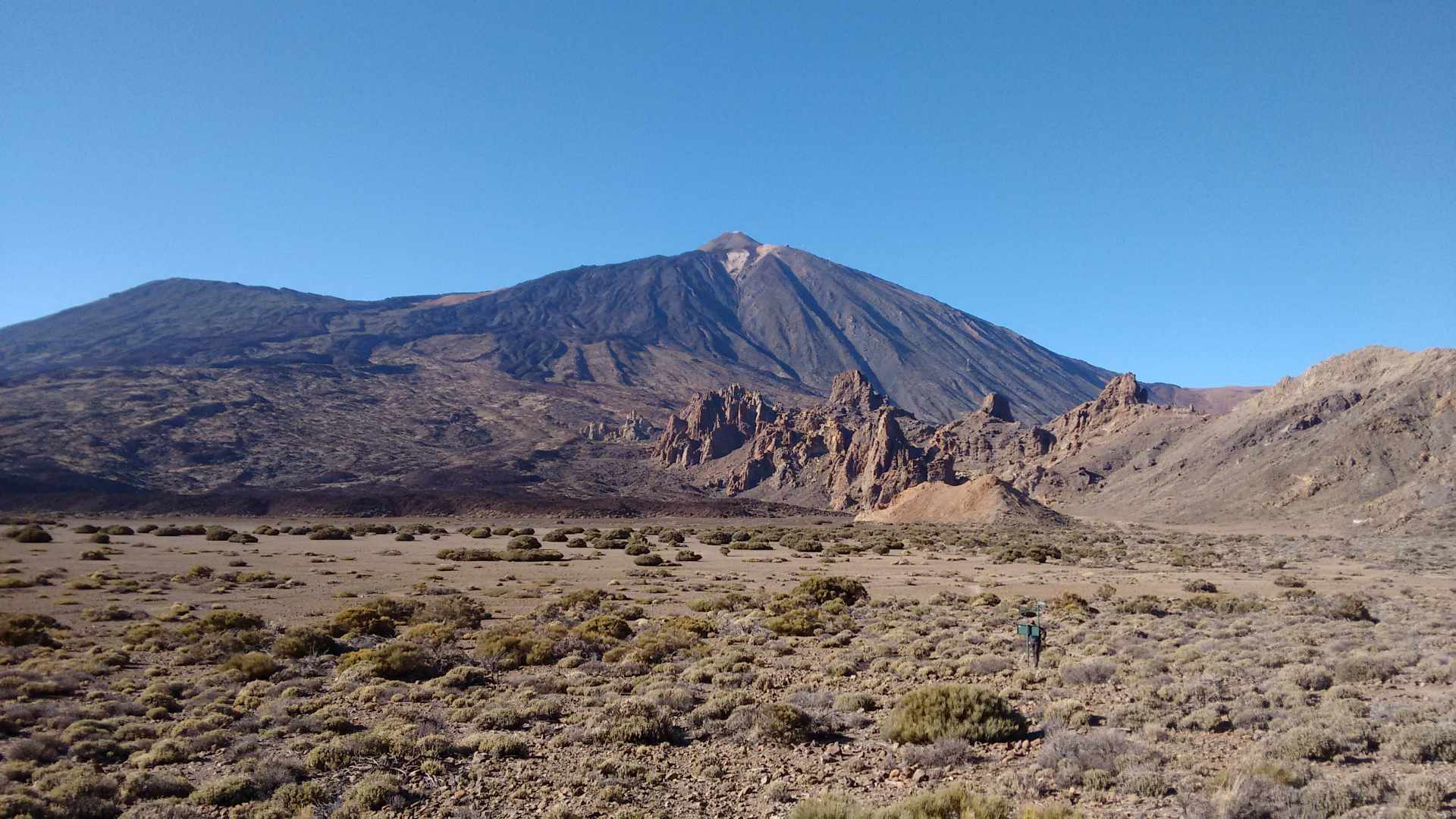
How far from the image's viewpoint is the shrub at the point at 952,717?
862cm

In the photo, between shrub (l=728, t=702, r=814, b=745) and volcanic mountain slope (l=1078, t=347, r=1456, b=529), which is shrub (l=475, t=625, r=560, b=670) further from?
volcanic mountain slope (l=1078, t=347, r=1456, b=529)

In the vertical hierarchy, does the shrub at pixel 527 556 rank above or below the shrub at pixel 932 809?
below

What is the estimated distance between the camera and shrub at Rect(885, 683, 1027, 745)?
8.62 meters

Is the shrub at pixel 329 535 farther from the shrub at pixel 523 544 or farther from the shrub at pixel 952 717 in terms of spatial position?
the shrub at pixel 952 717

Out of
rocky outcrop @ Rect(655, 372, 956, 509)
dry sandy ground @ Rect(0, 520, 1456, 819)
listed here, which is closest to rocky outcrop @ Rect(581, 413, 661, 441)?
rocky outcrop @ Rect(655, 372, 956, 509)

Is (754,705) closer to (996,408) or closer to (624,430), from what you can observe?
Result: (996,408)

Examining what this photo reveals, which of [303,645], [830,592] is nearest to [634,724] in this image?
[303,645]

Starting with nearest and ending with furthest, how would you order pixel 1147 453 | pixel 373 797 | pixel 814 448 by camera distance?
pixel 373 797 → pixel 1147 453 → pixel 814 448

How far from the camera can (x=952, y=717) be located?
8.84 m

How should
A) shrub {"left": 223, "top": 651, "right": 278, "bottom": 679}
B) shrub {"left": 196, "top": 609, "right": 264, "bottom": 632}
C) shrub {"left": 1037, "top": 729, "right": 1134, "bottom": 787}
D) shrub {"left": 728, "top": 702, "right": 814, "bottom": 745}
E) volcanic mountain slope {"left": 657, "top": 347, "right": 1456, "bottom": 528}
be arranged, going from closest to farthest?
1. shrub {"left": 1037, "top": 729, "right": 1134, "bottom": 787}
2. shrub {"left": 728, "top": 702, "right": 814, "bottom": 745}
3. shrub {"left": 223, "top": 651, "right": 278, "bottom": 679}
4. shrub {"left": 196, "top": 609, "right": 264, "bottom": 632}
5. volcanic mountain slope {"left": 657, "top": 347, "right": 1456, "bottom": 528}

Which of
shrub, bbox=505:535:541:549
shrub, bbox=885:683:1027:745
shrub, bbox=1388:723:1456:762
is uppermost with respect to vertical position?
shrub, bbox=1388:723:1456:762

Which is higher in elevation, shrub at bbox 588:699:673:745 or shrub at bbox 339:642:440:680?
shrub at bbox 588:699:673:745

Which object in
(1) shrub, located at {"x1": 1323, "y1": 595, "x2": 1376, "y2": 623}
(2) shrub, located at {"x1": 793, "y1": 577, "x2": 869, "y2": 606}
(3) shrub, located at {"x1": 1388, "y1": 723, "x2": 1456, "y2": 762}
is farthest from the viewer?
(2) shrub, located at {"x1": 793, "y1": 577, "x2": 869, "y2": 606}

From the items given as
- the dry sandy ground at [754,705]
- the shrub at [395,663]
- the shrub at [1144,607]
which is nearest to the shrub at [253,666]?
the dry sandy ground at [754,705]
